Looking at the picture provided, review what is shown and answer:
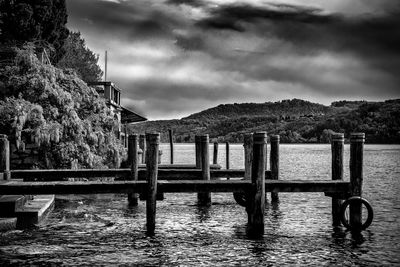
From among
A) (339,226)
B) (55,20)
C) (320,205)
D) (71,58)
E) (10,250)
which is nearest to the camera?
(10,250)

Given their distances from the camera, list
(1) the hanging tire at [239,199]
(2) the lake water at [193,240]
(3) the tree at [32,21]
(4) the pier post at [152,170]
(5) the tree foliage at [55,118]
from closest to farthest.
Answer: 1. (2) the lake water at [193,240]
2. (4) the pier post at [152,170]
3. (1) the hanging tire at [239,199]
4. (5) the tree foliage at [55,118]
5. (3) the tree at [32,21]

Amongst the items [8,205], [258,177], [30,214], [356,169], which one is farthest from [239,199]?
[8,205]

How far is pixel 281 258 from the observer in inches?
432

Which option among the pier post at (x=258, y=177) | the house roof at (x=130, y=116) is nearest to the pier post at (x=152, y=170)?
the pier post at (x=258, y=177)

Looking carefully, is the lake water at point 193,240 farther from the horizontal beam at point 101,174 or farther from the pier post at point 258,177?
the horizontal beam at point 101,174

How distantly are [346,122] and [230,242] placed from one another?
5840 inches

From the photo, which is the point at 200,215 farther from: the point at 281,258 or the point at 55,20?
the point at 55,20

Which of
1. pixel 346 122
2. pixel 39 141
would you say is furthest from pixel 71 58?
pixel 346 122

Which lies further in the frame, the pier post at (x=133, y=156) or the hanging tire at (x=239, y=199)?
the pier post at (x=133, y=156)

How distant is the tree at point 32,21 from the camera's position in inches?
1245

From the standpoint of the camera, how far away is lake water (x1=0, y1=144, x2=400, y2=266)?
1073 cm

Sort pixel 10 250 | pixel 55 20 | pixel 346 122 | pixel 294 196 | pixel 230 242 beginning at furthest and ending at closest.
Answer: pixel 346 122, pixel 55 20, pixel 294 196, pixel 230 242, pixel 10 250

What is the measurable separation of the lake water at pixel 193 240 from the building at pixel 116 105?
415 inches

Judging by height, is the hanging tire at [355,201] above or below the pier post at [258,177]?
below
